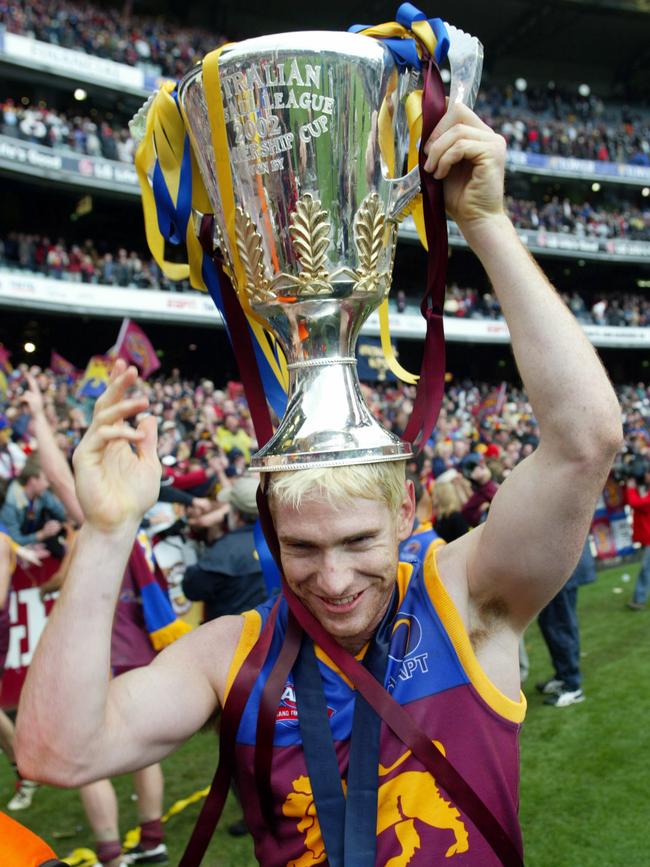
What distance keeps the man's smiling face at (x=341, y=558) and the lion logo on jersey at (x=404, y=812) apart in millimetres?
260

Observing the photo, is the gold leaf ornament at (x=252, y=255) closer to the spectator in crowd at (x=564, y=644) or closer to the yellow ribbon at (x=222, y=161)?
the yellow ribbon at (x=222, y=161)

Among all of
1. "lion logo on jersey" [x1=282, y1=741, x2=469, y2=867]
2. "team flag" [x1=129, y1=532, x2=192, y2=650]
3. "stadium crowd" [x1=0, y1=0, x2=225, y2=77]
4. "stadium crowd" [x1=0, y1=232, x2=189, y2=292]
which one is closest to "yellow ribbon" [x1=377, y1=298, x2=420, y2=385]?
"lion logo on jersey" [x1=282, y1=741, x2=469, y2=867]

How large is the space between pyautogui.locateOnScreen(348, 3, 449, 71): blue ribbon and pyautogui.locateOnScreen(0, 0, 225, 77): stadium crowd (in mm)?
24294

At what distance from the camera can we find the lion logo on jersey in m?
1.48

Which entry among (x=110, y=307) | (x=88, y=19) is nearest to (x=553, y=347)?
(x=110, y=307)

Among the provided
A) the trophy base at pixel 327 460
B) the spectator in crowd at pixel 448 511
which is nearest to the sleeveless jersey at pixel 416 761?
the trophy base at pixel 327 460

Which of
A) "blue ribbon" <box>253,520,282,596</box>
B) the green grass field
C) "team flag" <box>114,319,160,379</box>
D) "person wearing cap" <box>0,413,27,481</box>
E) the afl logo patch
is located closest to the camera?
the afl logo patch

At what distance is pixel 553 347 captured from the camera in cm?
139

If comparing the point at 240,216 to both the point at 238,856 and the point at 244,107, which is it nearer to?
the point at 244,107

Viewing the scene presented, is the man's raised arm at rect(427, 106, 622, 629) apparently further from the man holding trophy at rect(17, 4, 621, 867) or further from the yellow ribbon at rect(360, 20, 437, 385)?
the yellow ribbon at rect(360, 20, 437, 385)

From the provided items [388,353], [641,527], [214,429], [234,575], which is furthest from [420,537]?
[214,429]

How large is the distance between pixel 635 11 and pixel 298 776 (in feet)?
131

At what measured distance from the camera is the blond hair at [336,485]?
1529mm

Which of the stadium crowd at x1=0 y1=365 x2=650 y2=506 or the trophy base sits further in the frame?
the stadium crowd at x1=0 y1=365 x2=650 y2=506
